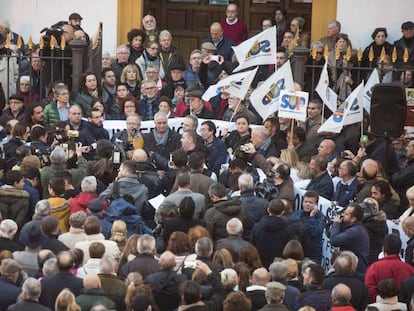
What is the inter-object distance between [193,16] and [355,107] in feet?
28.4

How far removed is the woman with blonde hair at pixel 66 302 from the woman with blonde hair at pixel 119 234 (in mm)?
2482

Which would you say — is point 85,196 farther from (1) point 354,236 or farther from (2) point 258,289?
(2) point 258,289

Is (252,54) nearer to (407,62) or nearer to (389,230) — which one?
(407,62)

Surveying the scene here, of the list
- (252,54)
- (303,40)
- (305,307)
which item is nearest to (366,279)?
(305,307)

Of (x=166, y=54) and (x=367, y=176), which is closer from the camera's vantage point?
(x=367, y=176)

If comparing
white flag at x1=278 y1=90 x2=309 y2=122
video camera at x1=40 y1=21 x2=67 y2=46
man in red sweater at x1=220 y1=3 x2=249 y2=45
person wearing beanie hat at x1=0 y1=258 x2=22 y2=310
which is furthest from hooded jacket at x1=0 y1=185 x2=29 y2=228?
man in red sweater at x1=220 y1=3 x2=249 y2=45

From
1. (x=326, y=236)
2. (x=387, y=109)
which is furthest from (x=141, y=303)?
(x=387, y=109)

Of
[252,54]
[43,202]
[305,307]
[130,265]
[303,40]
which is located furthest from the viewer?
[303,40]

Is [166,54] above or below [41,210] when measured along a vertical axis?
above

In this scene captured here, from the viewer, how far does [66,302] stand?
1600cm

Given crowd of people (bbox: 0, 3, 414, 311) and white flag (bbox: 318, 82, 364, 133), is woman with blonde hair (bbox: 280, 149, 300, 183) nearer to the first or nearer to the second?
crowd of people (bbox: 0, 3, 414, 311)

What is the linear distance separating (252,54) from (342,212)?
19.2ft

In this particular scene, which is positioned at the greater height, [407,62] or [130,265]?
A: [407,62]

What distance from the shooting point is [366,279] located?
1812 cm
